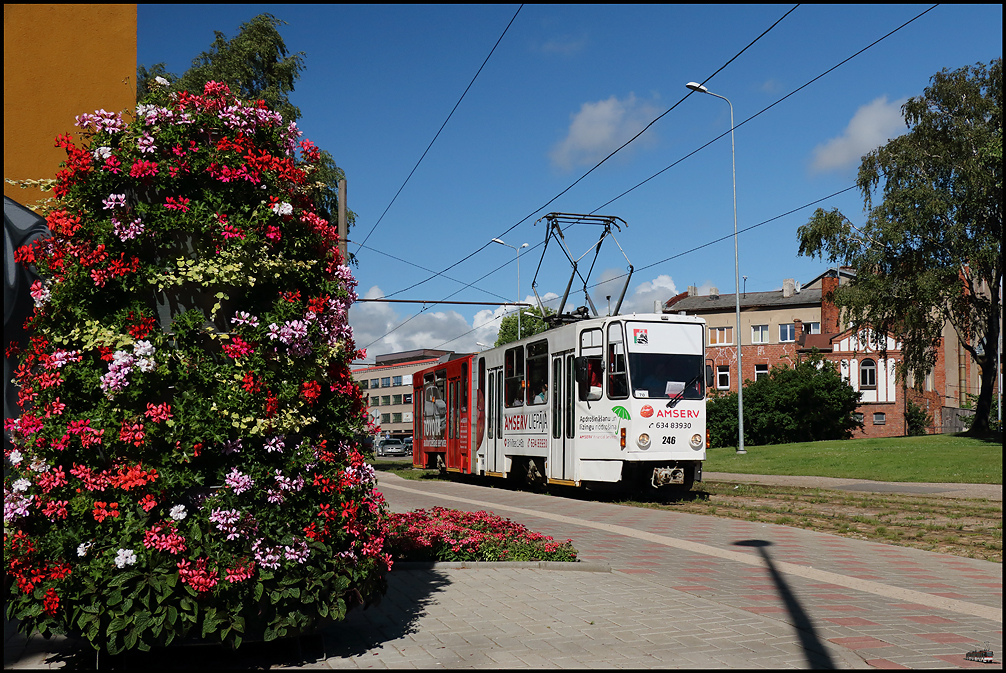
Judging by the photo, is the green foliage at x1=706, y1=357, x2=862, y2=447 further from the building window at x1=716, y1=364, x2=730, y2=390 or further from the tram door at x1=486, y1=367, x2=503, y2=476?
the tram door at x1=486, y1=367, x2=503, y2=476

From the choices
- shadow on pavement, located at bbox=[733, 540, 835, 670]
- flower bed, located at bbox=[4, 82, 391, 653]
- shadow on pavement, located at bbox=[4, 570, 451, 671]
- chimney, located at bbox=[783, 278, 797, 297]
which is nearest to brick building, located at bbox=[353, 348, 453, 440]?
chimney, located at bbox=[783, 278, 797, 297]

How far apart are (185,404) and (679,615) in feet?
13.2

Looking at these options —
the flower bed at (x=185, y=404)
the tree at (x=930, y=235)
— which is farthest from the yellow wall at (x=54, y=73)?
the tree at (x=930, y=235)

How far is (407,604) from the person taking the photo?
7062mm

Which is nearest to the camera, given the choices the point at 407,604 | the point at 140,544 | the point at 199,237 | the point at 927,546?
the point at 140,544

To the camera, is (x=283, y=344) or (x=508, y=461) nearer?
(x=283, y=344)

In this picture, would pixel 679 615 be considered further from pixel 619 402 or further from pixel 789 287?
pixel 789 287

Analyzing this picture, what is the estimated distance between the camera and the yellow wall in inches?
335

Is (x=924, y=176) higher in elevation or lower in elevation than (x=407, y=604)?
higher

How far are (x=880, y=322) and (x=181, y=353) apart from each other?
3695 cm

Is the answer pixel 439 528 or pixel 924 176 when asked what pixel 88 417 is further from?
pixel 924 176

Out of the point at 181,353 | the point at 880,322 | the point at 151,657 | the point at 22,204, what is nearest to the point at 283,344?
the point at 181,353

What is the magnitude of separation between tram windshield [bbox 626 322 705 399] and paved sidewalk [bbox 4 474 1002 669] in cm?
620

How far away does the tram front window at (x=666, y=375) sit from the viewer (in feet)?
56.2
